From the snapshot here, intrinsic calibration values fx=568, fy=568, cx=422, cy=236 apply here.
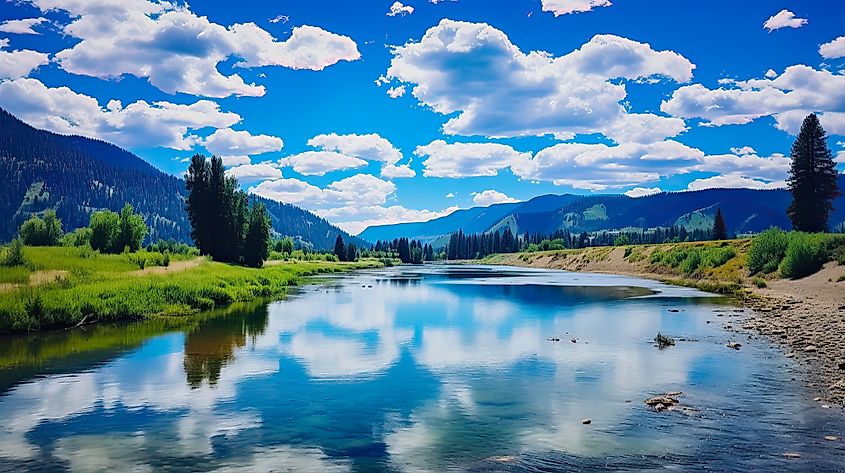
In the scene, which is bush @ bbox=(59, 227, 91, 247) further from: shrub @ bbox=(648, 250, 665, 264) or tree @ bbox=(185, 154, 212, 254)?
shrub @ bbox=(648, 250, 665, 264)

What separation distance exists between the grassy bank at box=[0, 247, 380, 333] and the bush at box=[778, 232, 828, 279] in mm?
50450

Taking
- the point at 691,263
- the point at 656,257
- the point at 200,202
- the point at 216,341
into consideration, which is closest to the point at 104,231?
the point at 200,202

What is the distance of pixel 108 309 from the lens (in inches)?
1340

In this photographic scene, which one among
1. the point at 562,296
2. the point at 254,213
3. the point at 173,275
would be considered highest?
Answer: the point at 254,213

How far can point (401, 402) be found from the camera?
57.4 ft

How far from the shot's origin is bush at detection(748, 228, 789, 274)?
60.5m

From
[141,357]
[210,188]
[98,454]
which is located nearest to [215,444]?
[98,454]

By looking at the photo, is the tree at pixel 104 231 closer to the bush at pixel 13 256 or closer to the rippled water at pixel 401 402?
the bush at pixel 13 256

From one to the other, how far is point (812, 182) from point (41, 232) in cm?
10514

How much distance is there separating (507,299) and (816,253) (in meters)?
29.1

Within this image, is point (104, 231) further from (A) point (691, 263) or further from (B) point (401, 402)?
(A) point (691, 263)

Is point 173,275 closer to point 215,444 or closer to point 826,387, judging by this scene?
point 215,444

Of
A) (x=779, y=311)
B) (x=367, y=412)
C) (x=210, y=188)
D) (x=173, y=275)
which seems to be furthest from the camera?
(x=210, y=188)

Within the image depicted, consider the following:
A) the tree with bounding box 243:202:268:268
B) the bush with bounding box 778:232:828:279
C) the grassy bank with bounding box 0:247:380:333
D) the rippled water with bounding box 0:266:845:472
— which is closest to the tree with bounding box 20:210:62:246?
the tree with bounding box 243:202:268:268
